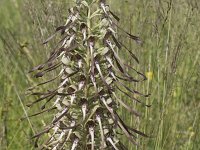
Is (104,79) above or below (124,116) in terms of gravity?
above

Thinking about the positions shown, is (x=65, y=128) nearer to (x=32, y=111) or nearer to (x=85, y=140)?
(x=85, y=140)

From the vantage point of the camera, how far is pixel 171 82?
3.27 meters

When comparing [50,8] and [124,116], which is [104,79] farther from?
[50,8]

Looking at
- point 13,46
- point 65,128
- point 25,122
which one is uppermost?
point 65,128

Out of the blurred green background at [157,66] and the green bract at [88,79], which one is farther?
the blurred green background at [157,66]

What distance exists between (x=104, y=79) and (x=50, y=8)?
1.67m

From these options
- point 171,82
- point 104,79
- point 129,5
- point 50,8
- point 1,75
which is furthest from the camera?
point 1,75

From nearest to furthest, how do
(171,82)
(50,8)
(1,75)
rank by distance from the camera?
1. (171,82)
2. (50,8)
3. (1,75)

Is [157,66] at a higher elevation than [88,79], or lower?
lower

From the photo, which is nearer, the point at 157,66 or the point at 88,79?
the point at 88,79

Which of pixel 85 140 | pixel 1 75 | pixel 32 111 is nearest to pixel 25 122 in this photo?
pixel 32 111

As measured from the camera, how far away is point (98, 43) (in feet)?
7.01

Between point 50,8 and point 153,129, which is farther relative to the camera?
point 50,8

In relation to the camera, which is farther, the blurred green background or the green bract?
the blurred green background
